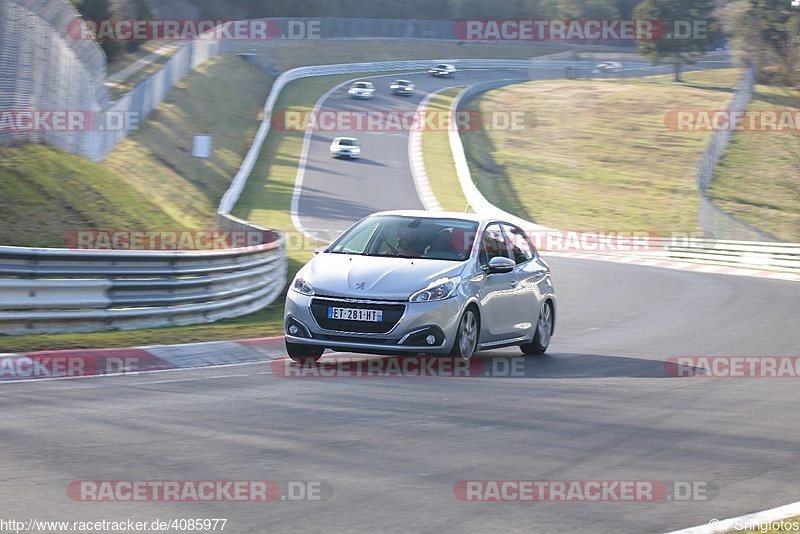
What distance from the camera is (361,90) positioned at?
82.8 m

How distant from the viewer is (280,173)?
56.0 m

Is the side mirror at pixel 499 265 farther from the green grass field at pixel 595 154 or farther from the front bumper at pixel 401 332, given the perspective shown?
the green grass field at pixel 595 154

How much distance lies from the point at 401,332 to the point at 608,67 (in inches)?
3570

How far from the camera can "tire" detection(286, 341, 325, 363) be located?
39.0 feet

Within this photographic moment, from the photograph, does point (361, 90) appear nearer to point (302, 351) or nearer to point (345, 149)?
point (345, 149)

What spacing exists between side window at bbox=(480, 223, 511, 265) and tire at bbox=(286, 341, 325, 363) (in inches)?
76.9

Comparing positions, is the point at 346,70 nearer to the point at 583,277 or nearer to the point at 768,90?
the point at 768,90

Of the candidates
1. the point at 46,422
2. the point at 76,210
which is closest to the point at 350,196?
the point at 76,210

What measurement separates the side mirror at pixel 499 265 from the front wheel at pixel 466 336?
1.83ft

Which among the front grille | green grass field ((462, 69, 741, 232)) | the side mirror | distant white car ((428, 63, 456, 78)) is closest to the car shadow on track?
the front grille

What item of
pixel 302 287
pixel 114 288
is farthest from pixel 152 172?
pixel 302 287

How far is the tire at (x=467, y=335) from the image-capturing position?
11680 mm

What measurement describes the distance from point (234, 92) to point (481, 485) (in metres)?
68.9

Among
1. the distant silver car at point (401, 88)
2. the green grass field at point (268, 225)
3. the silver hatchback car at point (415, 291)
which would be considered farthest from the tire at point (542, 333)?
the distant silver car at point (401, 88)
